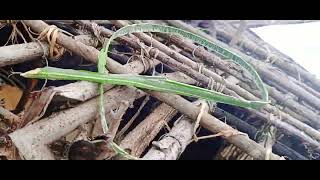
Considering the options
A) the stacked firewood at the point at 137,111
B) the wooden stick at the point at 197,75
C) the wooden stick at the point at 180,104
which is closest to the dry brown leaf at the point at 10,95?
the stacked firewood at the point at 137,111

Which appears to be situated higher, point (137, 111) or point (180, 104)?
point (180, 104)

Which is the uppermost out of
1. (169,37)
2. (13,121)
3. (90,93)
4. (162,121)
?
(169,37)

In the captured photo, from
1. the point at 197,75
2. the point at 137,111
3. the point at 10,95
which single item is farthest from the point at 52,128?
the point at 10,95

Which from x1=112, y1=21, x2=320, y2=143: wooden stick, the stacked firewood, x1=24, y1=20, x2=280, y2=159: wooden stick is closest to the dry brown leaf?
the stacked firewood

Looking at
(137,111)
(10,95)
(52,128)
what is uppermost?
(52,128)

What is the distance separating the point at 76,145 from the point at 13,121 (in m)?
0.64

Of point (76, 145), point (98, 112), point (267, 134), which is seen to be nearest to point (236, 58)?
point (267, 134)

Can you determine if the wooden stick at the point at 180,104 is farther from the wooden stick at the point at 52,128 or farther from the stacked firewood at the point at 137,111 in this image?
the wooden stick at the point at 52,128

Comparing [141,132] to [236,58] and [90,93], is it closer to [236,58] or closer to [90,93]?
[90,93]

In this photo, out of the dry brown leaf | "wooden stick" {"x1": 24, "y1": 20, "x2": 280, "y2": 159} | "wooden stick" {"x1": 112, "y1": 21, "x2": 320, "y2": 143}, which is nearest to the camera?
"wooden stick" {"x1": 24, "y1": 20, "x2": 280, "y2": 159}

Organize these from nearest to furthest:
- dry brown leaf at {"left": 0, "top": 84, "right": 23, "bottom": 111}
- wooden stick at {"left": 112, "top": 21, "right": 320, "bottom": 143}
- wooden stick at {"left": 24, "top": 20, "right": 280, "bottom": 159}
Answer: wooden stick at {"left": 24, "top": 20, "right": 280, "bottom": 159}
wooden stick at {"left": 112, "top": 21, "right": 320, "bottom": 143}
dry brown leaf at {"left": 0, "top": 84, "right": 23, "bottom": 111}

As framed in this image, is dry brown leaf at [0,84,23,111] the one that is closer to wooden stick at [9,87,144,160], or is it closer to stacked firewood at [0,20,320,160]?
stacked firewood at [0,20,320,160]

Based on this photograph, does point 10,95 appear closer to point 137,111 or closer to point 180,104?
point 137,111
